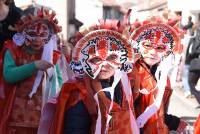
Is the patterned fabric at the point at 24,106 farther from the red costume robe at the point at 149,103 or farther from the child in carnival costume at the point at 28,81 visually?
the red costume robe at the point at 149,103

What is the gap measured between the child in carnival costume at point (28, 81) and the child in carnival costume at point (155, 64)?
73cm

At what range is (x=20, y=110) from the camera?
3588 mm

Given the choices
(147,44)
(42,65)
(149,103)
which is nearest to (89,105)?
(149,103)

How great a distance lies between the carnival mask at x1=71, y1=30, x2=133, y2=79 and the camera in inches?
105

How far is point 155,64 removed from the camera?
3.18 metres

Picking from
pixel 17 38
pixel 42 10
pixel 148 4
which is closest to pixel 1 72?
pixel 17 38

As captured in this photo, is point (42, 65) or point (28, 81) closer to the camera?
point (42, 65)

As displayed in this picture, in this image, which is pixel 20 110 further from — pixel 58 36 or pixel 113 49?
pixel 113 49

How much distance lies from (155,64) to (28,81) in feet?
3.07

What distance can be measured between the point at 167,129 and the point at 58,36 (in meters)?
1.14

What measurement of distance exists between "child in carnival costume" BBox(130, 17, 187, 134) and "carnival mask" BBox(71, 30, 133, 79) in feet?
1.17

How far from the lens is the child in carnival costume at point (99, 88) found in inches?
103

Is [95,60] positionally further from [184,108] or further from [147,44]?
[184,108]

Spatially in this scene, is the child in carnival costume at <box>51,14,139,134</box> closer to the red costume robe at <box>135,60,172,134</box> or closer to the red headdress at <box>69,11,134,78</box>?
the red headdress at <box>69,11,134,78</box>
